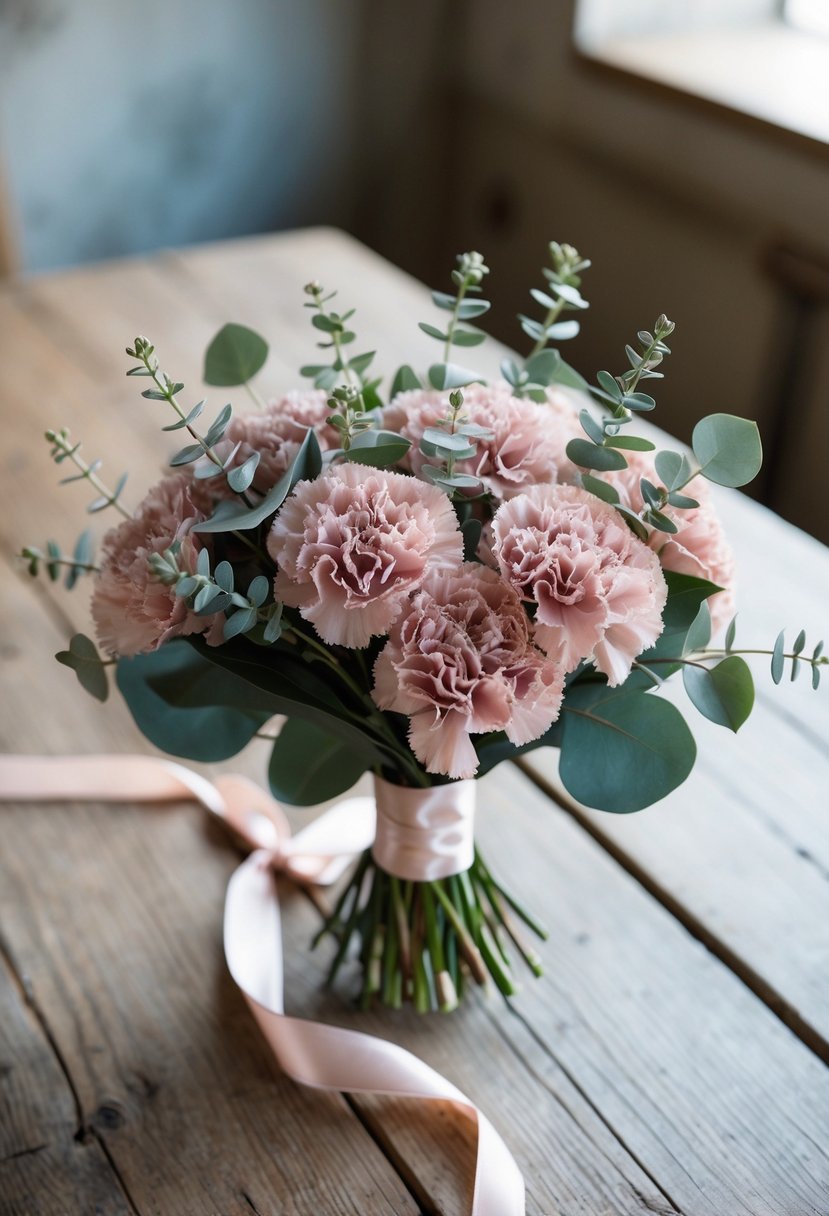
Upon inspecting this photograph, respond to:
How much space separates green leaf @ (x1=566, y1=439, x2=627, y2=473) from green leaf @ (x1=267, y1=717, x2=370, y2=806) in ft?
0.77

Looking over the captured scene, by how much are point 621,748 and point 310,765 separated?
194mm

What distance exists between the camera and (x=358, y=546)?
552mm

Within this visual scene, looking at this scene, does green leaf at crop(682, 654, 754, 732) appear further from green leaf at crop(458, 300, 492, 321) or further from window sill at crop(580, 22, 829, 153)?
window sill at crop(580, 22, 829, 153)

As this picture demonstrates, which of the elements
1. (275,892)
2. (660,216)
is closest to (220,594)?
(275,892)

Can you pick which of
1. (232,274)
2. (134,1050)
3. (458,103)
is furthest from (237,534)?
(458,103)

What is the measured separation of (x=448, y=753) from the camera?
22.3 inches

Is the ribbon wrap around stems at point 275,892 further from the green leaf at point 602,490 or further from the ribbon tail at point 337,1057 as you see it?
the green leaf at point 602,490

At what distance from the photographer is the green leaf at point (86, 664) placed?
0.66 metres

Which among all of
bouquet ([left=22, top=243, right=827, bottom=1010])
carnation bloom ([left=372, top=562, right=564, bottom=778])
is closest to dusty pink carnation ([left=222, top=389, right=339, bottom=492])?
bouquet ([left=22, top=243, right=827, bottom=1010])

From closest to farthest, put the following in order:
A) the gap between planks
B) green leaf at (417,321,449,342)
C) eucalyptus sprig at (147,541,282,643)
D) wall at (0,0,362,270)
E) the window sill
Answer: eucalyptus sprig at (147,541,282,643)
green leaf at (417,321,449,342)
the gap between planks
the window sill
wall at (0,0,362,270)

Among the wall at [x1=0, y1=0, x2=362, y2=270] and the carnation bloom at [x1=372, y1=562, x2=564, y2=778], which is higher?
the carnation bloom at [x1=372, y1=562, x2=564, y2=778]

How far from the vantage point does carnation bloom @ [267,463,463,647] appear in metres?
0.55

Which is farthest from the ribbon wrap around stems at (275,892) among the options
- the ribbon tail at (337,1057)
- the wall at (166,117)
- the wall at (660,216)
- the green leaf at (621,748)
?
the wall at (166,117)

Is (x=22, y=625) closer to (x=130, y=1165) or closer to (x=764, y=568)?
(x=130, y=1165)
